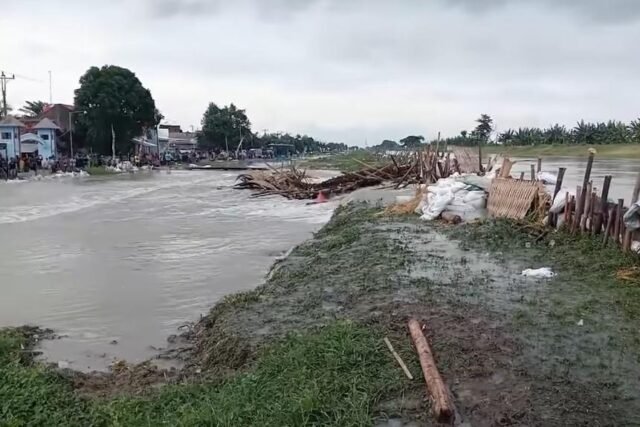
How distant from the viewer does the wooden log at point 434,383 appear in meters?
4.38

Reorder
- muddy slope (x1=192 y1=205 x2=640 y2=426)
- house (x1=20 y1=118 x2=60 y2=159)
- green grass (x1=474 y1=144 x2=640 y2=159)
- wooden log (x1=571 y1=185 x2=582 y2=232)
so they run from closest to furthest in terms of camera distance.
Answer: muddy slope (x1=192 y1=205 x2=640 y2=426)
wooden log (x1=571 y1=185 x2=582 y2=232)
house (x1=20 y1=118 x2=60 y2=159)
green grass (x1=474 y1=144 x2=640 y2=159)

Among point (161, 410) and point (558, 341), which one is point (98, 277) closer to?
point (161, 410)

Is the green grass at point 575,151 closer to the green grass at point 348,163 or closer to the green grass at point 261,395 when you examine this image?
the green grass at point 348,163

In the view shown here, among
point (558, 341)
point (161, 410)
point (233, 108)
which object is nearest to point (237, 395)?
point (161, 410)

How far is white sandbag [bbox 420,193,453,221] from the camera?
15.3 meters

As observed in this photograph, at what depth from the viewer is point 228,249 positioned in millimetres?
14891

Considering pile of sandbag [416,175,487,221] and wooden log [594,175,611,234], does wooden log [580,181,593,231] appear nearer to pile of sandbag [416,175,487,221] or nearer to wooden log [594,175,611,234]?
wooden log [594,175,611,234]

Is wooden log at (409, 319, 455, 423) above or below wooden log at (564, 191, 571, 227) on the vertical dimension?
below

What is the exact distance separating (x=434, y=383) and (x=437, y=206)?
430 inches

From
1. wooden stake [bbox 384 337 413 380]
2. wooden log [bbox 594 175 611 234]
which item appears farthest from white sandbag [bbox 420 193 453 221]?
wooden stake [bbox 384 337 413 380]

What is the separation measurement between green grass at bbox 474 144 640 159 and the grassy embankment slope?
1820 inches

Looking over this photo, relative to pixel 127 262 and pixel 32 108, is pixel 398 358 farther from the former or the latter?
pixel 32 108

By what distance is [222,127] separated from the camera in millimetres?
90875

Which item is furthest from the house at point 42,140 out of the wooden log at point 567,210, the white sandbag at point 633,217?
the white sandbag at point 633,217
